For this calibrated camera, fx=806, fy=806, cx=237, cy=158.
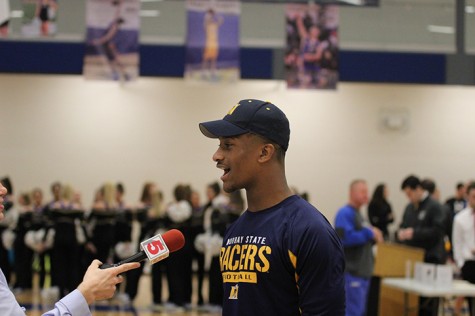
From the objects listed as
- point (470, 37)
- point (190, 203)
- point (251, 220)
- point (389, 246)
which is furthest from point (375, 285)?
point (251, 220)

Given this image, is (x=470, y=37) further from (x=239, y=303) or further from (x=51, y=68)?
(x=239, y=303)

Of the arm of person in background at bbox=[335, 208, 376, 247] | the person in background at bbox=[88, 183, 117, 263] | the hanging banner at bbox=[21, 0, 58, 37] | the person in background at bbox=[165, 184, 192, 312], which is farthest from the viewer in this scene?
the person in background at bbox=[88, 183, 117, 263]

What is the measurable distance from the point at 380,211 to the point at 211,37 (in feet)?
13.6

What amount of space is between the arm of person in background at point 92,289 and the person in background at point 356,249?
6.20m

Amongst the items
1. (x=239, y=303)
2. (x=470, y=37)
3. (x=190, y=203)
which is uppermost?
(x=470, y=37)

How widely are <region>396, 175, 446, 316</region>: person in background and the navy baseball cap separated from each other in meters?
7.04

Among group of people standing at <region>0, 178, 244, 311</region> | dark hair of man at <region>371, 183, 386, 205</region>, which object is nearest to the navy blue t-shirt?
group of people standing at <region>0, 178, 244, 311</region>

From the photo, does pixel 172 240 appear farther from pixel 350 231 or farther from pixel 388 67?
pixel 388 67

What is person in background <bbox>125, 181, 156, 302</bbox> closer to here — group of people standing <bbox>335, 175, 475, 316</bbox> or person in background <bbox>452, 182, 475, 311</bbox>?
group of people standing <bbox>335, 175, 475, 316</bbox>

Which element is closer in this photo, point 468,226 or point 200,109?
point 468,226

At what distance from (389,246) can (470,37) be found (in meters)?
5.49

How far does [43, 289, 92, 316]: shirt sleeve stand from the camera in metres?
2.65

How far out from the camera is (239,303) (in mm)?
2777

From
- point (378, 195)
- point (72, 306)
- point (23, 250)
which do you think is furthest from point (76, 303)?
point (23, 250)
